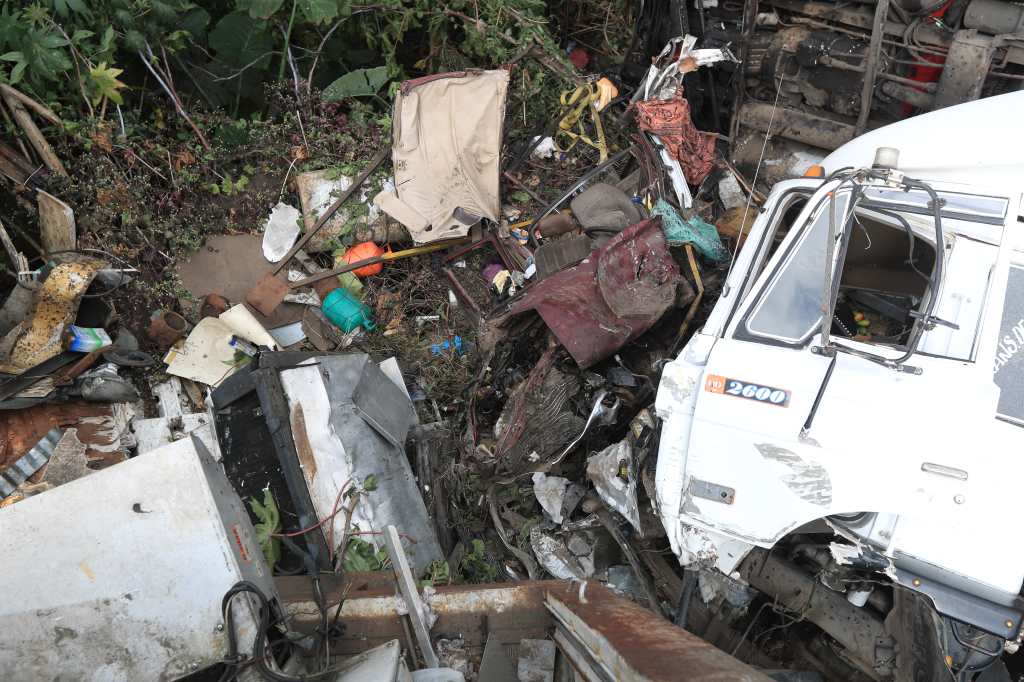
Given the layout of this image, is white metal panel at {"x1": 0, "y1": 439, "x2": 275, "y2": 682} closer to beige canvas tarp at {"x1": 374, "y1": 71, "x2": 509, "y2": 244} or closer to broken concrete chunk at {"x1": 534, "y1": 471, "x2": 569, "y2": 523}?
broken concrete chunk at {"x1": 534, "y1": 471, "x2": 569, "y2": 523}

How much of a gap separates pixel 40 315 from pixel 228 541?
3.30 meters

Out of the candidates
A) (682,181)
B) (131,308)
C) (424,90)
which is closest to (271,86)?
(424,90)

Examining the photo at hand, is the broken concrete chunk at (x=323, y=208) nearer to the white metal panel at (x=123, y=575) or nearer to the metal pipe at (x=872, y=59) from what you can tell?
the white metal panel at (x=123, y=575)

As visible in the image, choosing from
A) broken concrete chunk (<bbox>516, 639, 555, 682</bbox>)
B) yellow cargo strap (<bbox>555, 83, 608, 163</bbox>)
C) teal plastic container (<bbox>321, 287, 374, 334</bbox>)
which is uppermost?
yellow cargo strap (<bbox>555, 83, 608, 163</bbox>)

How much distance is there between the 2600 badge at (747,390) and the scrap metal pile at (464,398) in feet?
0.05

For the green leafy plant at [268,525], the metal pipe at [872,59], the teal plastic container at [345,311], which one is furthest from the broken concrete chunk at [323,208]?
the metal pipe at [872,59]

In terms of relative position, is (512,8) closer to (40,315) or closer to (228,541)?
(40,315)

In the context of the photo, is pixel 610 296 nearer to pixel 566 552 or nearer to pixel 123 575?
pixel 566 552

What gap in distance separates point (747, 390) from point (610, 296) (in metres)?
1.41

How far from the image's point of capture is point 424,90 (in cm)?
560

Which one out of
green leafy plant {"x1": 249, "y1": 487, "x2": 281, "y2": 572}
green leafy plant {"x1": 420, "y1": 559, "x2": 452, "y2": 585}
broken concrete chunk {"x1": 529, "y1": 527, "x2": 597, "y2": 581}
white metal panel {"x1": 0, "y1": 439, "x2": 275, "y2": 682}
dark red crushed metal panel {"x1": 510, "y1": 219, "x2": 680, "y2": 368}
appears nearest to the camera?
white metal panel {"x1": 0, "y1": 439, "x2": 275, "y2": 682}

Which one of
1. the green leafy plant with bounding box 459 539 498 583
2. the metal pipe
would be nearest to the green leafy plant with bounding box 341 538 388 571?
the green leafy plant with bounding box 459 539 498 583

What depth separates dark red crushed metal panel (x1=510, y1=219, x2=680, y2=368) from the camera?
4.66m

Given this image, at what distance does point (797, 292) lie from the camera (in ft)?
12.0
